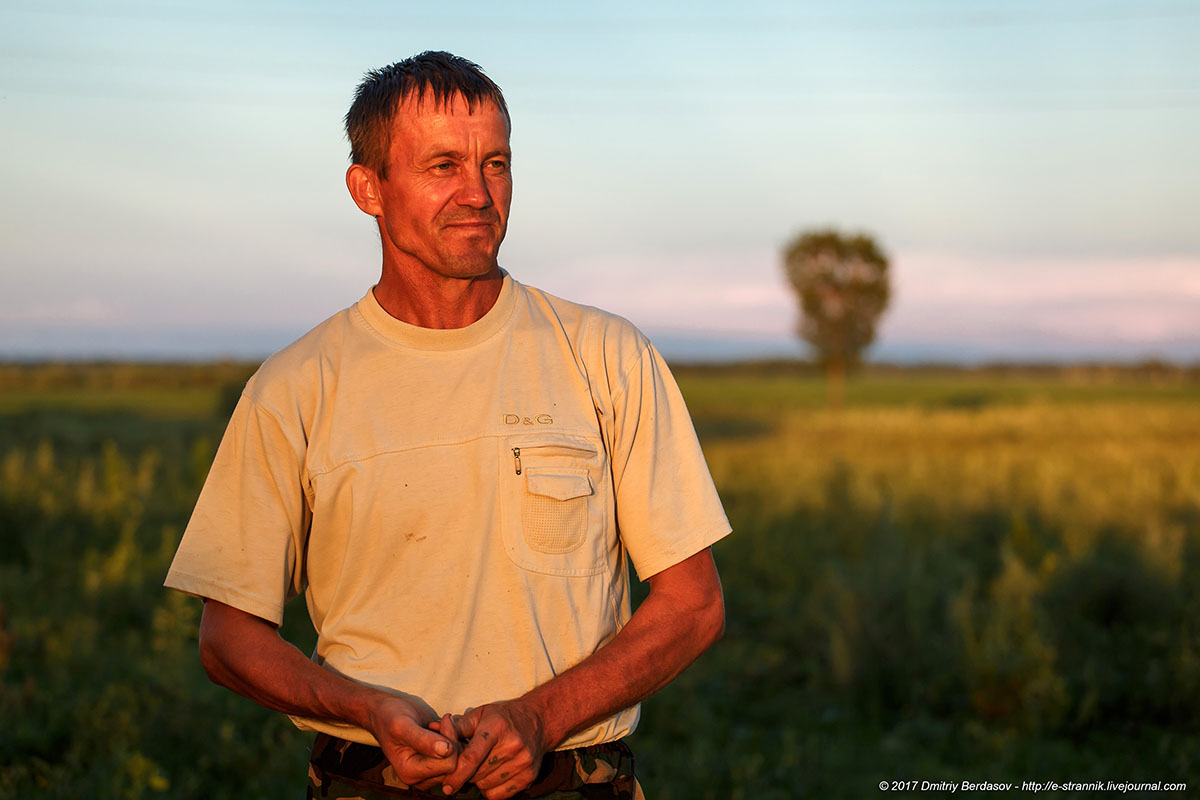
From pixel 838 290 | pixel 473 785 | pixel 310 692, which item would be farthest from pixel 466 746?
pixel 838 290

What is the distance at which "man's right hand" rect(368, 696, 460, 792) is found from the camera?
161 cm

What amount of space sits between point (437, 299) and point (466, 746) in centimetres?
82

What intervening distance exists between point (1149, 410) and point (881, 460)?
18.2m

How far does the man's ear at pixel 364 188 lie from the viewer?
6.61ft

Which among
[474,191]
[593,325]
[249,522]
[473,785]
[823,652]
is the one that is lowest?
[823,652]

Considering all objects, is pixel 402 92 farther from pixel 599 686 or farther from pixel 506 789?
pixel 506 789

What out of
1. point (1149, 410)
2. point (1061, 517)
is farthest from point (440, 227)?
point (1149, 410)

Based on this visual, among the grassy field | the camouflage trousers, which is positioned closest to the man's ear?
the camouflage trousers

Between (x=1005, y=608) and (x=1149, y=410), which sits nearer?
(x=1005, y=608)

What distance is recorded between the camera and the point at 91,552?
326 inches

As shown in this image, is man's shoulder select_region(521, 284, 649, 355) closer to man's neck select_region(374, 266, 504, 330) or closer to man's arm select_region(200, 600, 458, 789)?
man's neck select_region(374, 266, 504, 330)

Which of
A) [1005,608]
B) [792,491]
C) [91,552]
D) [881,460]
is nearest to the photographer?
[1005,608]

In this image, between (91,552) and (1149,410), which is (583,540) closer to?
(91,552)

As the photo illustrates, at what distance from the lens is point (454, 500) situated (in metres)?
1.81
